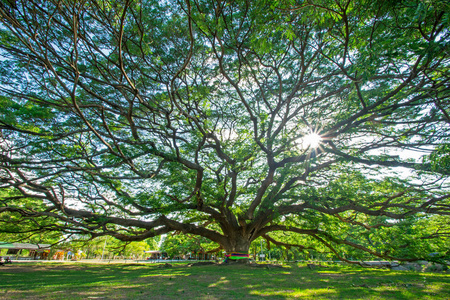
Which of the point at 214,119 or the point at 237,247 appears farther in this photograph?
the point at 237,247

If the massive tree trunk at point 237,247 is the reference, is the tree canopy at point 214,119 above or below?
above

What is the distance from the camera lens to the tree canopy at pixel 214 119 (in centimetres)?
412

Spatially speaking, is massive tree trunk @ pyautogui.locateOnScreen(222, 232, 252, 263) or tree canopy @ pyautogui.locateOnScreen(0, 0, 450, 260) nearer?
tree canopy @ pyautogui.locateOnScreen(0, 0, 450, 260)

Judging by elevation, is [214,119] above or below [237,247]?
above

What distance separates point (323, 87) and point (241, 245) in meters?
7.64

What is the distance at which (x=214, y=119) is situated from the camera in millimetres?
8273

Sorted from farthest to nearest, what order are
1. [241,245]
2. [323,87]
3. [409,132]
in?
[241,245] < [323,87] < [409,132]

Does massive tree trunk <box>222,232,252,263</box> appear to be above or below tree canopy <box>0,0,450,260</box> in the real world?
below

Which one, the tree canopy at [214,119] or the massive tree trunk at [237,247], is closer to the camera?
the tree canopy at [214,119]

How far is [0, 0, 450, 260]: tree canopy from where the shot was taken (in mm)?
4121

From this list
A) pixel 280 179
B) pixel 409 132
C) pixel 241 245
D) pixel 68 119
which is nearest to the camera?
pixel 409 132

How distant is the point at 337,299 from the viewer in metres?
3.03

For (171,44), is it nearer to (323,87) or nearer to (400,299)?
(323,87)

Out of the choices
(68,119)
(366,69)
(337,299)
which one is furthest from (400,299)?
(68,119)
